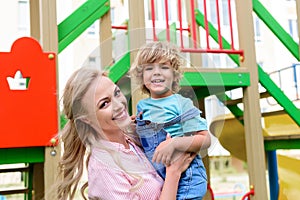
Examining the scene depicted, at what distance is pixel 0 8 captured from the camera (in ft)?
42.7

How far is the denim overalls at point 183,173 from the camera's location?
1.12 metres

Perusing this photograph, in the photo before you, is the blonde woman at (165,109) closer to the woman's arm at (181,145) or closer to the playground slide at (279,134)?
the woman's arm at (181,145)

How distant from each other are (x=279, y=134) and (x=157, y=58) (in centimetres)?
318

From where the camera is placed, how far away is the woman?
1.14m

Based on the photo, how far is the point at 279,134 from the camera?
4020 millimetres

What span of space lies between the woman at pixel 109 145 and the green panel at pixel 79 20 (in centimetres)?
133

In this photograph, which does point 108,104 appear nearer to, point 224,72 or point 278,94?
point 224,72

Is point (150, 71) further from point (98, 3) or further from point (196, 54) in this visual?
point (98, 3)

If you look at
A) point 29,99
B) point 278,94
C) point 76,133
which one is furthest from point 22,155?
point 278,94

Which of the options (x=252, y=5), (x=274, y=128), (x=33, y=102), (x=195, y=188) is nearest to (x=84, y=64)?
(x=195, y=188)

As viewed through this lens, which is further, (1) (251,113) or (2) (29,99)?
(1) (251,113)

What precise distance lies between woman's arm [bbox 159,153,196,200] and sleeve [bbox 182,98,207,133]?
8 centimetres

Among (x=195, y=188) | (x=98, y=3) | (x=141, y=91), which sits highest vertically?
(x=98, y=3)

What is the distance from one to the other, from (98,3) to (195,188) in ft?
5.67
